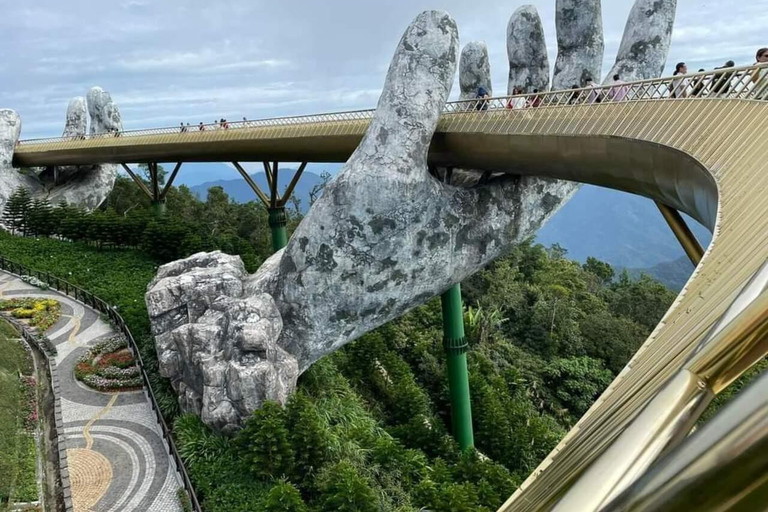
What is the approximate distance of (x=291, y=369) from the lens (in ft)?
45.4

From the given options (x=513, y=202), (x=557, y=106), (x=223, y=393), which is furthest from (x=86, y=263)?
(x=557, y=106)

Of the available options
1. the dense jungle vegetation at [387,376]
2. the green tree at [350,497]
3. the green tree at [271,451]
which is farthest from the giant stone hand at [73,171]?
the green tree at [350,497]

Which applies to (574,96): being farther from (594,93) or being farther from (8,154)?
(8,154)

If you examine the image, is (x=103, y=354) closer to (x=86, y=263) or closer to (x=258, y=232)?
(x=86, y=263)

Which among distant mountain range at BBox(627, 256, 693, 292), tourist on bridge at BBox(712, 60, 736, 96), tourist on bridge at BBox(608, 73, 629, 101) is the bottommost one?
tourist on bridge at BBox(712, 60, 736, 96)

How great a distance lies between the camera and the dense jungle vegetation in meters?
11.7

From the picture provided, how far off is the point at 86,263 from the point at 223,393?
16.7 m

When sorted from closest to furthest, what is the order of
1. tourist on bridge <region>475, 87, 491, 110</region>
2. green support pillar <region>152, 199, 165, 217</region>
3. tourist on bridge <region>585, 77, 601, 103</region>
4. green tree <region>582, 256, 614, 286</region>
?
1. tourist on bridge <region>585, 77, 601, 103</region>
2. tourist on bridge <region>475, 87, 491, 110</region>
3. green support pillar <region>152, 199, 165, 217</region>
4. green tree <region>582, 256, 614, 286</region>

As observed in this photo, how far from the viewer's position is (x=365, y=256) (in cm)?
1372

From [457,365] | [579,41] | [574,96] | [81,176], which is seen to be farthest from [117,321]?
[81,176]

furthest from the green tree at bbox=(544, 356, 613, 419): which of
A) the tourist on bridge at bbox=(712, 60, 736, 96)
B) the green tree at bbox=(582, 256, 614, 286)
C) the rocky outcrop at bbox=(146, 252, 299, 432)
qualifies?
the tourist on bridge at bbox=(712, 60, 736, 96)

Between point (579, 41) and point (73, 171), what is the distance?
110ft

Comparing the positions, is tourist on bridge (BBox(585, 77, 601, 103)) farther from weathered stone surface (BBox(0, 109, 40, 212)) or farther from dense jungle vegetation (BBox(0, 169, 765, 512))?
weathered stone surface (BBox(0, 109, 40, 212))

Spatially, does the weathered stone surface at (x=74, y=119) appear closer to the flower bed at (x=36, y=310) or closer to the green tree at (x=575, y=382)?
the flower bed at (x=36, y=310)
